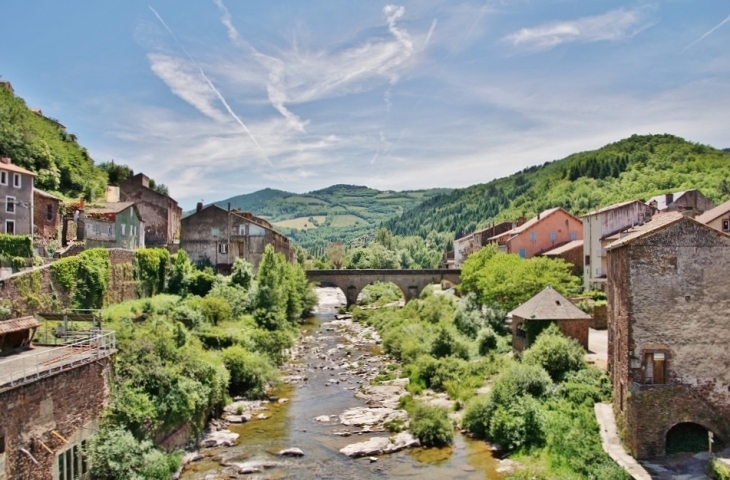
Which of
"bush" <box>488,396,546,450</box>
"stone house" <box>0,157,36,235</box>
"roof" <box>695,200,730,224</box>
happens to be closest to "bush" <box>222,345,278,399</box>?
"bush" <box>488,396,546,450</box>

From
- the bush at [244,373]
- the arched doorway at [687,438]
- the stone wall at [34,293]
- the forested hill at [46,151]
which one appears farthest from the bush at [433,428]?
the forested hill at [46,151]

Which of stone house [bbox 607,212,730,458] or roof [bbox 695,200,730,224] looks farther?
roof [bbox 695,200,730,224]

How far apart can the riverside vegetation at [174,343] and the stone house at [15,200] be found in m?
5.67

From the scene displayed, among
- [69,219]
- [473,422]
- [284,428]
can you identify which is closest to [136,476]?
[284,428]

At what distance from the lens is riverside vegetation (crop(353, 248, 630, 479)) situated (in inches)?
800

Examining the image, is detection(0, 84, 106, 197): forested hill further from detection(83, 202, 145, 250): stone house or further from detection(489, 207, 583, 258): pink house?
detection(489, 207, 583, 258): pink house

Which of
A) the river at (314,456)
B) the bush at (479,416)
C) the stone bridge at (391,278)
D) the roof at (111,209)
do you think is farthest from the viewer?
the stone bridge at (391,278)

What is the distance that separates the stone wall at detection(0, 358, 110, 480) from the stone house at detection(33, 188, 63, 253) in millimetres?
19760

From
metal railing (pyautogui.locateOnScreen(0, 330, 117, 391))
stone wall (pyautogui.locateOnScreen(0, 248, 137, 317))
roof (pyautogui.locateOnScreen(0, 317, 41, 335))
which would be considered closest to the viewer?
metal railing (pyautogui.locateOnScreen(0, 330, 117, 391))

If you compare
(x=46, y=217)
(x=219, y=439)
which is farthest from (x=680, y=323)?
(x=46, y=217)

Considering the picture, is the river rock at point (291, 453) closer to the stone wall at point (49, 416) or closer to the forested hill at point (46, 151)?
the stone wall at point (49, 416)

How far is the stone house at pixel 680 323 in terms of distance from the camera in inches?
768

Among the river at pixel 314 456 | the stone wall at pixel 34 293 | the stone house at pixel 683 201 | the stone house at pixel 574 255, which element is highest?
the stone house at pixel 683 201

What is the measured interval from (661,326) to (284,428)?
Result: 15.7m
